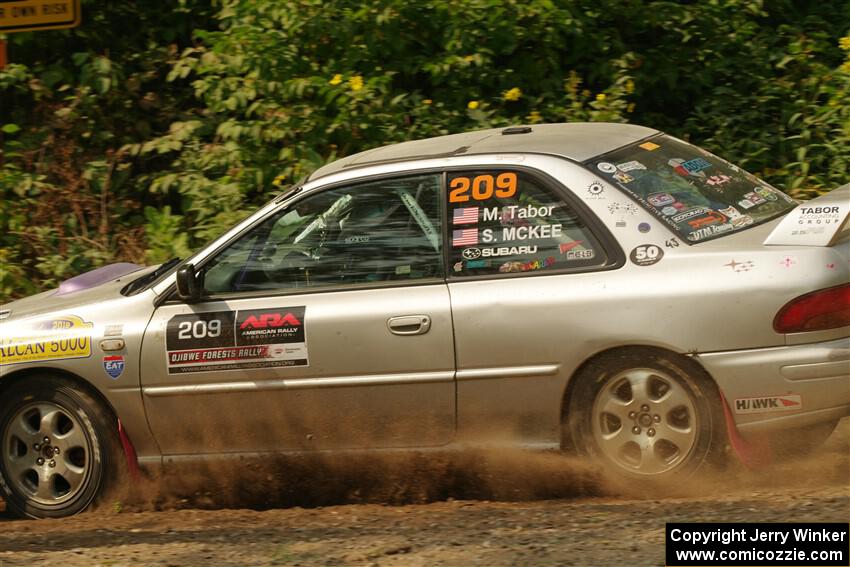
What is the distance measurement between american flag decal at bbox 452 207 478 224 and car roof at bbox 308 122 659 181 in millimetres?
291

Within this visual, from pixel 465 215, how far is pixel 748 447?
154 centimetres

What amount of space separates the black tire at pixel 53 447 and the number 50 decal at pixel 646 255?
2554 millimetres

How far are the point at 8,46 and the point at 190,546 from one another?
22.6 feet

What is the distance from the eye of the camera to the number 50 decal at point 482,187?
5.07 metres

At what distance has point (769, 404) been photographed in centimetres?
461

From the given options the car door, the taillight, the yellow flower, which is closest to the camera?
the taillight

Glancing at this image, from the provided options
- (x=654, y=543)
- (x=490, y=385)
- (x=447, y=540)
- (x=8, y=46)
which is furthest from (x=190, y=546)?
(x=8, y=46)

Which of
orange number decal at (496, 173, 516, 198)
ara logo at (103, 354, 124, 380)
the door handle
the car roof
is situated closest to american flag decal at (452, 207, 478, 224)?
orange number decal at (496, 173, 516, 198)

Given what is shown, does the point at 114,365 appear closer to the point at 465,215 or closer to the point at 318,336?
the point at 318,336

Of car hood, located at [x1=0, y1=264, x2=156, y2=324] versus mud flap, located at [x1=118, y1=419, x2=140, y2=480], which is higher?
car hood, located at [x1=0, y1=264, x2=156, y2=324]

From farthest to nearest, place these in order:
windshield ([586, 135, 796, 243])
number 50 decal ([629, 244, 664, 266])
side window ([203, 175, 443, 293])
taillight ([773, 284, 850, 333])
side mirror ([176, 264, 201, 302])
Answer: side mirror ([176, 264, 201, 302])
side window ([203, 175, 443, 293])
windshield ([586, 135, 796, 243])
number 50 decal ([629, 244, 664, 266])
taillight ([773, 284, 850, 333])

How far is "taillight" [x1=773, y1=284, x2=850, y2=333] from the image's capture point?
4520mm

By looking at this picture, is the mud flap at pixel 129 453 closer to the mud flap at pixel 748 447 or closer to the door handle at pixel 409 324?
the door handle at pixel 409 324

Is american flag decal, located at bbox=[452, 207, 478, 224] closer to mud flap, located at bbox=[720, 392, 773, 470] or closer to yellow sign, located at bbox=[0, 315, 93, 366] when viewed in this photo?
mud flap, located at bbox=[720, 392, 773, 470]
